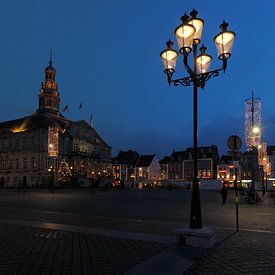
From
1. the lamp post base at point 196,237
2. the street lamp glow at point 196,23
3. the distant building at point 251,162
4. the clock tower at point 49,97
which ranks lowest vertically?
the lamp post base at point 196,237

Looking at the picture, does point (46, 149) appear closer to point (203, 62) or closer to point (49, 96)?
point (49, 96)

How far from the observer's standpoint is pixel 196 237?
8.72 metres

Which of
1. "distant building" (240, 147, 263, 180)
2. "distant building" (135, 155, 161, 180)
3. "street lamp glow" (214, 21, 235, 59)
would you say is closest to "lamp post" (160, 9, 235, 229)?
"street lamp glow" (214, 21, 235, 59)

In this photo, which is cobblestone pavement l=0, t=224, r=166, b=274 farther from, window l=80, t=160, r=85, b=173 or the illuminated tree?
window l=80, t=160, r=85, b=173

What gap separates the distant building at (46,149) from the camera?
84188 mm

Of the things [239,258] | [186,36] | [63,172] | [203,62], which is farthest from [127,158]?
[239,258]

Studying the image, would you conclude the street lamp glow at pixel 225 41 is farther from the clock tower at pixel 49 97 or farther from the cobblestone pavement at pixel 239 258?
the clock tower at pixel 49 97

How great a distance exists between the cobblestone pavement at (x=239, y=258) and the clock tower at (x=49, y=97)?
289 feet

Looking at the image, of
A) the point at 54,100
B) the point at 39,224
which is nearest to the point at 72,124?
the point at 54,100

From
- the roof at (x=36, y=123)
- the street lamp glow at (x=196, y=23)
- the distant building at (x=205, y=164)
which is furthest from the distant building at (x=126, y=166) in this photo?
the street lamp glow at (x=196, y=23)

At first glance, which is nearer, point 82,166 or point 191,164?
point 82,166

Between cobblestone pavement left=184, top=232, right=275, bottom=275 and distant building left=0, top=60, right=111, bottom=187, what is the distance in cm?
6945

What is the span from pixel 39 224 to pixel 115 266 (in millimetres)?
6756

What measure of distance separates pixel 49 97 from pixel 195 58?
3498 inches
